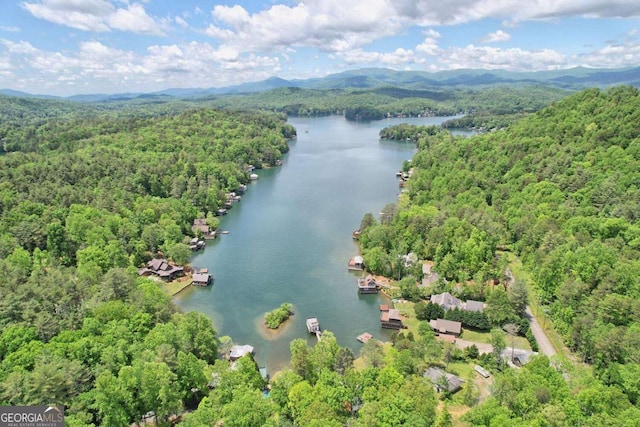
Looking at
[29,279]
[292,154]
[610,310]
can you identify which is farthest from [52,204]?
[292,154]

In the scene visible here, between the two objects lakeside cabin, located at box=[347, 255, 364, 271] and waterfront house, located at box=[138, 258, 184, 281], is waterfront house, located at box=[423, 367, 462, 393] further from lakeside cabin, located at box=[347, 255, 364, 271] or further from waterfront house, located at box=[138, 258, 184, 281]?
waterfront house, located at box=[138, 258, 184, 281]

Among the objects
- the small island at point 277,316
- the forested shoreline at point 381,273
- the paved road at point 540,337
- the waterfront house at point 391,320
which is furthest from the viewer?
the small island at point 277,316

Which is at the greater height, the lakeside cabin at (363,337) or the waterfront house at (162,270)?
the waterfront house at (162,270)

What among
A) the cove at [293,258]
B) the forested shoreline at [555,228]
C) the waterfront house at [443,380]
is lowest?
the cove at [293,258]

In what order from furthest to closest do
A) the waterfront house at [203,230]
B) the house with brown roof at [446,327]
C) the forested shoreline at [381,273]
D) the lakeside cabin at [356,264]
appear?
the waterfront house at [203,230] → the lakeside cabin at [356,264] → the house with brown roof at [446,327] → the forested shoreline at [381,273]

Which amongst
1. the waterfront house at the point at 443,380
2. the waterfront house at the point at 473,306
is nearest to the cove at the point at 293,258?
the waterfront house at the point at 443,380

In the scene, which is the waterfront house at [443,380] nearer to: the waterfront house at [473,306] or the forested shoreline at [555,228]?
the forested shoreline at [555,228]
